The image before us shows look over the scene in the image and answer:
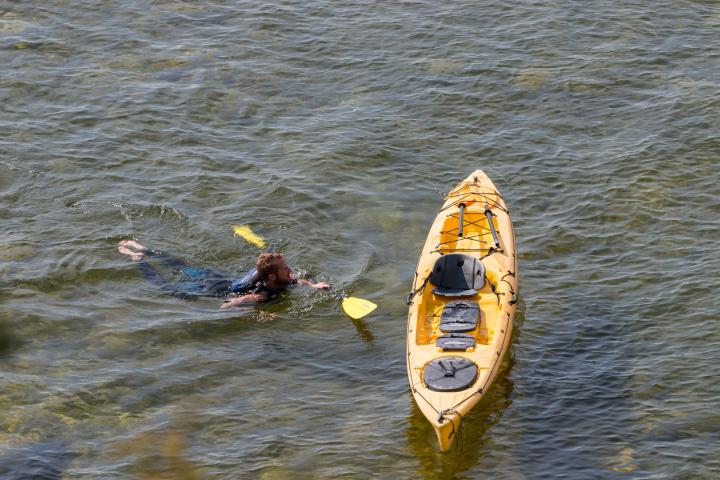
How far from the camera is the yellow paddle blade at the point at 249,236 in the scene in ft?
50.3

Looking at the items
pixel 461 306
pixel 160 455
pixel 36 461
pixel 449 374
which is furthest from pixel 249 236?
pixel 36 461

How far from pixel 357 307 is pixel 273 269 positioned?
1.27 metres

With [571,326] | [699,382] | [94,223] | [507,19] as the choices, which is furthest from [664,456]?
[507,19]

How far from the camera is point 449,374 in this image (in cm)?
1130

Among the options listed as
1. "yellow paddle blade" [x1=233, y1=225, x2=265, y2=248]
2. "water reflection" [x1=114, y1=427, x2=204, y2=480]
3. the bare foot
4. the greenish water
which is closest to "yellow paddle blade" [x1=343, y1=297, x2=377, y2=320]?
the greenish water

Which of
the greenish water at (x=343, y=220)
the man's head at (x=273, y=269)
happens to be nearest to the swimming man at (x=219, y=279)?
the man's head at (x=273, y=269)

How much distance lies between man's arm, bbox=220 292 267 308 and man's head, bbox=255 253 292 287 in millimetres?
299

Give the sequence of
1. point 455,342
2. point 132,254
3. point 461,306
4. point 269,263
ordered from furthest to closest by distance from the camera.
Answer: point 132,254 → point 269,263 → point 461,306 → point 455,342

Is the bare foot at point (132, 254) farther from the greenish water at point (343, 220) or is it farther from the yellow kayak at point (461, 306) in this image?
the yellow kayak at point (461, 306)

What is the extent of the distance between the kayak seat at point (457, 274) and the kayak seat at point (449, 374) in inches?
61.8

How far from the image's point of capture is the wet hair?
1320 cm

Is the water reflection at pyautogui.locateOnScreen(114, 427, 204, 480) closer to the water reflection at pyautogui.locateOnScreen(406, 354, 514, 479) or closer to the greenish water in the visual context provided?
the greenish water

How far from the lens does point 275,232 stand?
620 inches

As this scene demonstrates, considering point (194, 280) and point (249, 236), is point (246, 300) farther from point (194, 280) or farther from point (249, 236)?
point (249, 236)
